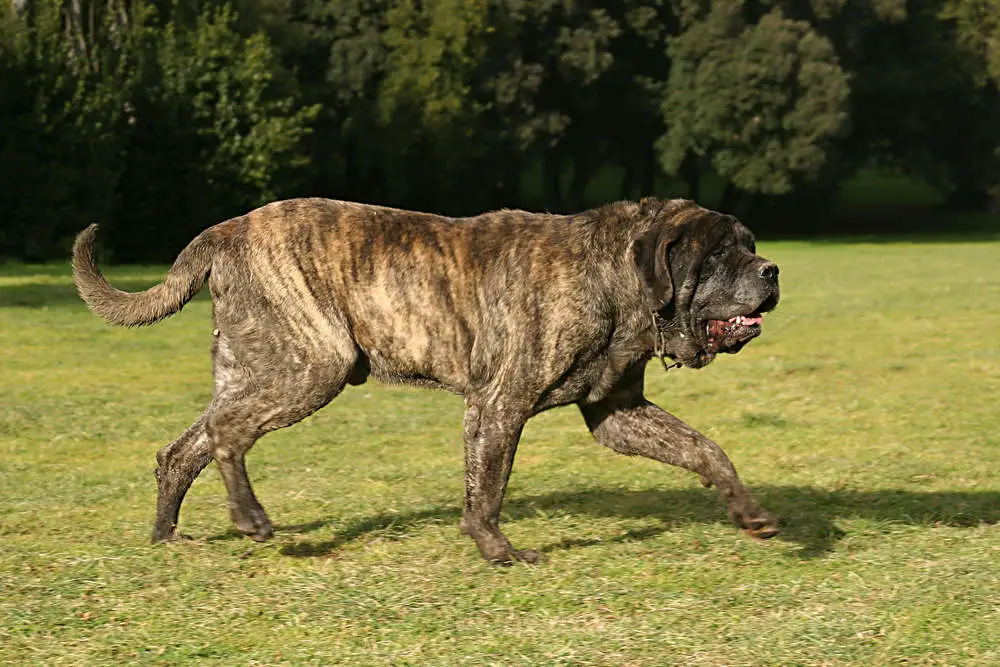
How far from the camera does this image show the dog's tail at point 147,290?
7457mm

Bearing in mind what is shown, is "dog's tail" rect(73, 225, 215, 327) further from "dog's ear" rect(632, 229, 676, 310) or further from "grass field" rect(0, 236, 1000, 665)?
"dog's ear" rect(632, 229, 676, 310)

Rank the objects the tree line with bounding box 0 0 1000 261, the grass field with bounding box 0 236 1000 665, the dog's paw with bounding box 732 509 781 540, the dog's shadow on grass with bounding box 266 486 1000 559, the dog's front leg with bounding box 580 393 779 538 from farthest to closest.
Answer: the tree line with bounding box 0 0 1000 261, the dog's shadow on grass with bounding box 266 486 1000 559, the dog's front leg with bounding box 580 393 779 538, the dog's paw with bounding box 732 509 781 540, the grass field with bounding box 0 236 1000 665

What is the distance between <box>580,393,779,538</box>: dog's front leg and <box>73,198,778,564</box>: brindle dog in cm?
1

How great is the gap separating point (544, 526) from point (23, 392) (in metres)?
7.49

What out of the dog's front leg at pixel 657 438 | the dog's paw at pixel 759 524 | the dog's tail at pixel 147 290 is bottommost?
the dog's paw at pixel 759 524

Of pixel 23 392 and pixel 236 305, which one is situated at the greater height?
pixel 236 305

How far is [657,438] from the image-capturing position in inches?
300

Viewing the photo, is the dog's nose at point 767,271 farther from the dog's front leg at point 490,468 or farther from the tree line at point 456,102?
the tree line at point 456,102

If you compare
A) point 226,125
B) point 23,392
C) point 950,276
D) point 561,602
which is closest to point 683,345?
point 561,602

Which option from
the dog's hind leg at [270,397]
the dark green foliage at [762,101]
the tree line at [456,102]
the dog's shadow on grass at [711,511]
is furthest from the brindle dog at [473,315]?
the dark green foliage at [762,101]

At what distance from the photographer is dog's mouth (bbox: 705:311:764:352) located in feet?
23.3

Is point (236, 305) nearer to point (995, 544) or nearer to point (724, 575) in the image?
point (724, 575)

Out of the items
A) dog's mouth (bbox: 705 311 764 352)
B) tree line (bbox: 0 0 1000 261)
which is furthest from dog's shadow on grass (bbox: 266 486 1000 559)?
tree line (bbox: 0 0 1000 261)

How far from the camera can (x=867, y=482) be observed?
31.7 ft
